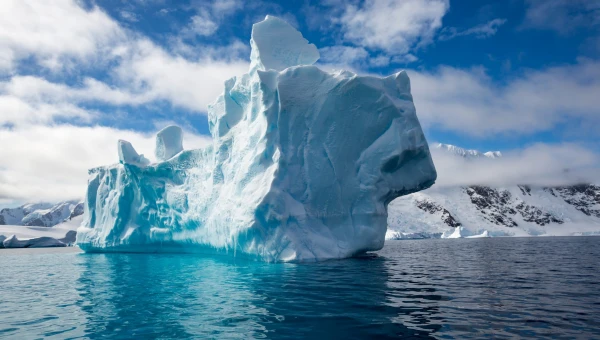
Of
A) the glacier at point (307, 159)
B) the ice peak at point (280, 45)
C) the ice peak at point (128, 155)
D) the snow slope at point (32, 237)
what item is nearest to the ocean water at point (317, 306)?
the glacier at point (307, 159)

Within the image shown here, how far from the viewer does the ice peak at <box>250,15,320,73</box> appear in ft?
59.3

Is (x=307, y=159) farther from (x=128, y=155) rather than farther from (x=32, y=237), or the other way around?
(x=32, y=237)

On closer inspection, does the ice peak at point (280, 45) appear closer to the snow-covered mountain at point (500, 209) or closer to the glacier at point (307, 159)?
the glacier at point (307, 159)

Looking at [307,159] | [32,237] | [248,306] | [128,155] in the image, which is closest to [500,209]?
[32,237]

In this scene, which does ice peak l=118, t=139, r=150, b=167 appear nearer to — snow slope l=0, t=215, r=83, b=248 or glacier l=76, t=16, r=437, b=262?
glacier l=76, t=16, r=437, b=262

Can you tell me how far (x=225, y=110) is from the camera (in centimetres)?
1961

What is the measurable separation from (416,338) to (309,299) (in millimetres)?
2840

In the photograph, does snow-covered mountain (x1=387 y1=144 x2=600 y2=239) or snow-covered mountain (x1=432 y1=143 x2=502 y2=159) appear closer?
snow-covered mountain (x1=387 y1=144 x2=600 y2=239)

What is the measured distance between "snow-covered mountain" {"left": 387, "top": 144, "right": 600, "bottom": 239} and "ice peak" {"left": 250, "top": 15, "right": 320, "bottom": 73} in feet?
243

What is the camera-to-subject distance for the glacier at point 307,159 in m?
14.4

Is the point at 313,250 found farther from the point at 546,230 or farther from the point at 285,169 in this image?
the point at 546,230

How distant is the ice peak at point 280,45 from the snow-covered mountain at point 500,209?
2918 inches

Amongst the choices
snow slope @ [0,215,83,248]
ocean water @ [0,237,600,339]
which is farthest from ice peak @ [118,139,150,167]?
snow slope @ [0,215,83,248]

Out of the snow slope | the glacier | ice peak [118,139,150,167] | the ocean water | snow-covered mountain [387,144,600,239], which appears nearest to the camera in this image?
the ocean water
